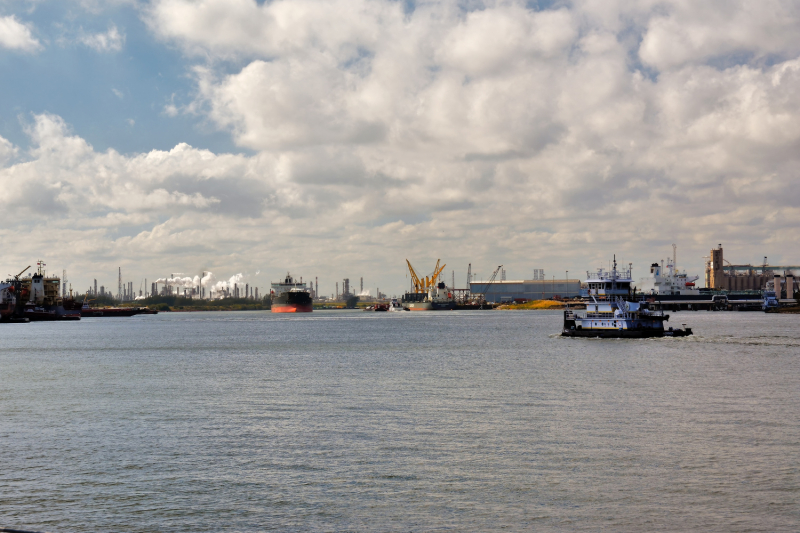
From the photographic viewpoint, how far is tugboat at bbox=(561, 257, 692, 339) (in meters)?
103

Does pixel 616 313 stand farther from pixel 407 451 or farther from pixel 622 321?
pixel 407 451

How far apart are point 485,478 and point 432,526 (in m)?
5.73

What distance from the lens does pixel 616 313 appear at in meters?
105

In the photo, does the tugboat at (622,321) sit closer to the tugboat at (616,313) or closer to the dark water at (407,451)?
the tugboat at (616,313)

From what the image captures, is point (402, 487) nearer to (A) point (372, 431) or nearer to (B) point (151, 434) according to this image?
(A) point (372, 431)

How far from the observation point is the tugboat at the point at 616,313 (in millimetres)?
102750

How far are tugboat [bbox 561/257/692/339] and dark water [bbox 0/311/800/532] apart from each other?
120ft

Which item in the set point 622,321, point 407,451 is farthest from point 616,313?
point 407,451

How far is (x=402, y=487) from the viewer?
2572 centimetres

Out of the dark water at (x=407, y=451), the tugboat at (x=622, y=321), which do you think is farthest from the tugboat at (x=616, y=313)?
the dark water at (x=407, y=451)

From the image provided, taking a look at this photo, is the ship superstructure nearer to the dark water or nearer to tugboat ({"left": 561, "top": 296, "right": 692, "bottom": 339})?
tugboat ({"left": 561, "top": 296, "right": 692, "bottom": 339})

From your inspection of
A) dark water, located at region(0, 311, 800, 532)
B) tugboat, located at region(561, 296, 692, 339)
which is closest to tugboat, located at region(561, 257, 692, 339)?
tugboat, located at region(561, 296, 692, 339)

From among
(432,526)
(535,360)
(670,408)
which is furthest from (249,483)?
(535,360)

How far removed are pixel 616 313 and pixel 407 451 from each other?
80.4 metres
